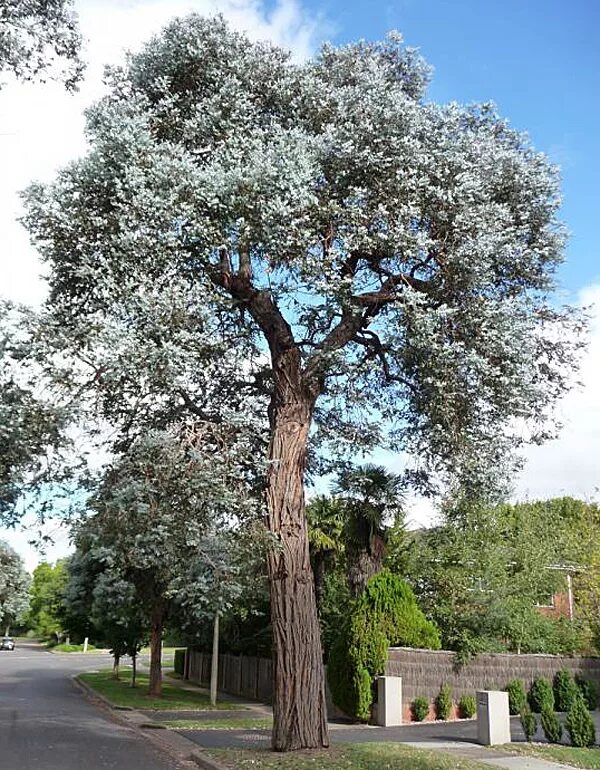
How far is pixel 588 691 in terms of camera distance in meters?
19.8

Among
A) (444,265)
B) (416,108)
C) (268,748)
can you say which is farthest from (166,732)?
(416,108)

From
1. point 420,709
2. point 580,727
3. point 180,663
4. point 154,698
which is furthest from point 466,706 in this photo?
point 180,663

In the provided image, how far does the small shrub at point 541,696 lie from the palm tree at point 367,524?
14.3 feet

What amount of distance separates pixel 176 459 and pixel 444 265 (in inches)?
185

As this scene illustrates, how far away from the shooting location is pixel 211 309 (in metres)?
12.0

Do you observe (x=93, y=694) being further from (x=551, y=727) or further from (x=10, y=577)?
(x=551, y=727)

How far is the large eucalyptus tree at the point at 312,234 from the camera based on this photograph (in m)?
11.3

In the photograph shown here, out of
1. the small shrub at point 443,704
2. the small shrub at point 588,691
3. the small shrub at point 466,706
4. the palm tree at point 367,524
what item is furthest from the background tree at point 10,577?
the small shrub at point 588,691

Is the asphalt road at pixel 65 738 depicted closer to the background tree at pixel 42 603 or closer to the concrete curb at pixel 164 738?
the concrete curb at pixel 164 738

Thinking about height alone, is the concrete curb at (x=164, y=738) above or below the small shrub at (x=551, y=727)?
below

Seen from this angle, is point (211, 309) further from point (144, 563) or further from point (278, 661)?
point (278, 661)

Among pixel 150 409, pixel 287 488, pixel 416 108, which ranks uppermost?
pixel 416 108

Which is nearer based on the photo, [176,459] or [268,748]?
[176,459]

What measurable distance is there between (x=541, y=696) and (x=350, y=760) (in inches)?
269
